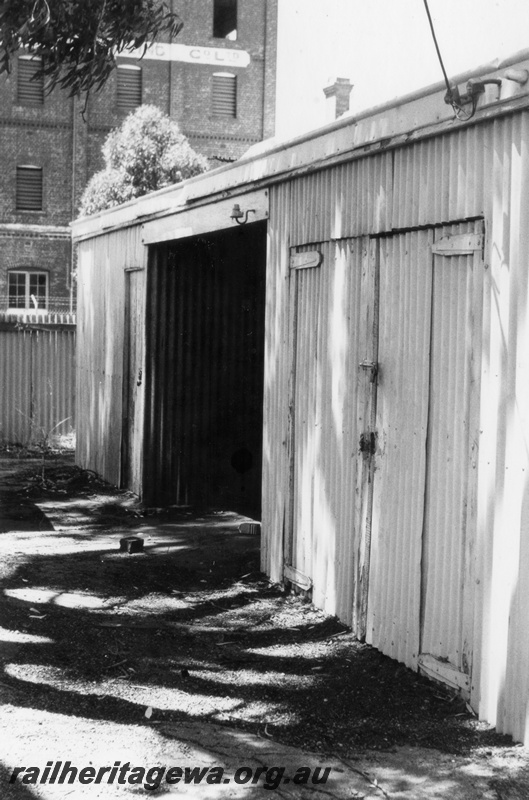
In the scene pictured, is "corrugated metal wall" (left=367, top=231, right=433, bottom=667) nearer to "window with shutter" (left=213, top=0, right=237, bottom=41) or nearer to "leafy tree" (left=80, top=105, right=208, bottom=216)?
"leafy tree" (left=80, top=105, right=208, bottom=216)

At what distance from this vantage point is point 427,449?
595 centimetres

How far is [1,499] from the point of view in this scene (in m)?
12.4

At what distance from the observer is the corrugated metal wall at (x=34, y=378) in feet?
59.0

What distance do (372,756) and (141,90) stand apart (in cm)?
3534

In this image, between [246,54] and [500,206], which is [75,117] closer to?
[246,54]

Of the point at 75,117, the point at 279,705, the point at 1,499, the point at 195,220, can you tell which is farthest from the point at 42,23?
the point at 75,117

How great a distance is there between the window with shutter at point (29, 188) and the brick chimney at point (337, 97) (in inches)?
658

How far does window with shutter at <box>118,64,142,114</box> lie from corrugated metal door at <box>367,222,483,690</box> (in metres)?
32.8

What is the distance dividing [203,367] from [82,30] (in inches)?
195

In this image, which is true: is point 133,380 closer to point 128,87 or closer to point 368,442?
point 368,442

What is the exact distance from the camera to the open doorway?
11.8 meters

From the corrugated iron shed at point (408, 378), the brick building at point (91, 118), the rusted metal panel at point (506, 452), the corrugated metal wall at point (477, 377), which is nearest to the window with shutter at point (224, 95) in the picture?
the brick building at point (91, 118)

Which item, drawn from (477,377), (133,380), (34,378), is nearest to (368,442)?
(477,377)

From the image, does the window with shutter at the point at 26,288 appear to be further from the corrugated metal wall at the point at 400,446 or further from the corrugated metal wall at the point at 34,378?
the corrugated metal wall at the point at 400,446
